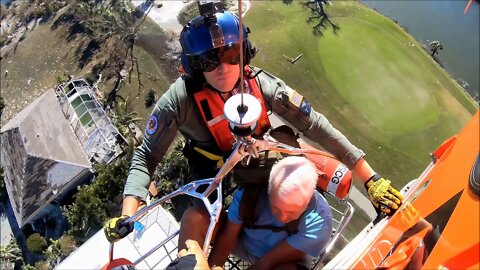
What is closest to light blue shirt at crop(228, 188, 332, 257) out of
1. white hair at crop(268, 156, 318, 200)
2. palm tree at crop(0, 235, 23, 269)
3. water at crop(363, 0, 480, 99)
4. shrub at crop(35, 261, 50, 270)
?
white hair at crop(268, 156, 318, 200)

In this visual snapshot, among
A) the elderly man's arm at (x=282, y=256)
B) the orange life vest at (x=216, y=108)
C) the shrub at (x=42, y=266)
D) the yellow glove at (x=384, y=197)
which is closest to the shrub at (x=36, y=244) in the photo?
the shrub at (x=42, y=266)

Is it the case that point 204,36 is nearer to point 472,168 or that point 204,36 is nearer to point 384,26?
point 472,168

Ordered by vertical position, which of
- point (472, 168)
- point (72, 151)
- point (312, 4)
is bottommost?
point (72, 151)

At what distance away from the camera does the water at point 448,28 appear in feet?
72.1

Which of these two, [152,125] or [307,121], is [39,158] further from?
[307,121]

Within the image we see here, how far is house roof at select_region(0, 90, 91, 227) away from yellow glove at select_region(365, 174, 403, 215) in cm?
1450

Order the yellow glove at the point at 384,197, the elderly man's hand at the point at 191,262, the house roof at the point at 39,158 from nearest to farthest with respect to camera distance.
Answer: the elderly man's hand at the point at 191,262
the yellow glove at the point at 384,197
the house roof at the point at 39,158

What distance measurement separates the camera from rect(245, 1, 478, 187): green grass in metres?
16.9

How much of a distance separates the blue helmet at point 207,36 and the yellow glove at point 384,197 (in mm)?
1855

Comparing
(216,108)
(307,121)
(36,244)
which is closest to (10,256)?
(36,244)

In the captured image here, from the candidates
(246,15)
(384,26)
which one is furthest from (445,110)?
(246,15)

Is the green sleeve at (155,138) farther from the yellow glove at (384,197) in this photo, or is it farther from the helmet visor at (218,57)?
the yellow glove at (384,197)

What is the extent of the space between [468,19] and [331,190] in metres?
23.5

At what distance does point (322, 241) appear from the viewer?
3887 millimetres
